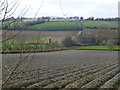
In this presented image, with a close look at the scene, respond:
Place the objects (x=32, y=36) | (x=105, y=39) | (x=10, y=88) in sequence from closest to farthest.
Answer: (x=32, y=36)
(x=10, y=88)
(x=105, y=39)

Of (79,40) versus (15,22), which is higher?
(15,22)

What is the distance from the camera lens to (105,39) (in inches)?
2436

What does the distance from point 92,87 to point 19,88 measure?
2.46 meters

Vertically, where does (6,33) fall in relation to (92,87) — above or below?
above

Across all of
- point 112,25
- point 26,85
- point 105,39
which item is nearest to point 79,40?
point 105,39

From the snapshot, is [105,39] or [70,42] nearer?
[70,42]

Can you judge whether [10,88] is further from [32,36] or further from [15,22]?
[15,22]

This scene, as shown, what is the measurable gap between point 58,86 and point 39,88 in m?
0.68

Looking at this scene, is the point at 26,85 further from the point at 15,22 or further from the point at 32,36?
the point at 15,22

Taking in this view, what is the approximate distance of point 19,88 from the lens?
7.81 metres

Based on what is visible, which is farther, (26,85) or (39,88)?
(26,85)

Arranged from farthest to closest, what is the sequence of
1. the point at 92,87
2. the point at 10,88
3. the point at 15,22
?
the point at 92,87 → the point at 10,88 → the point at 15,22

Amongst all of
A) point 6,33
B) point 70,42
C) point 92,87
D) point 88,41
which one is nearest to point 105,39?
point 88,41

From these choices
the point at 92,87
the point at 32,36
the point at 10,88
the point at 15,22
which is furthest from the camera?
the point at 92,87
